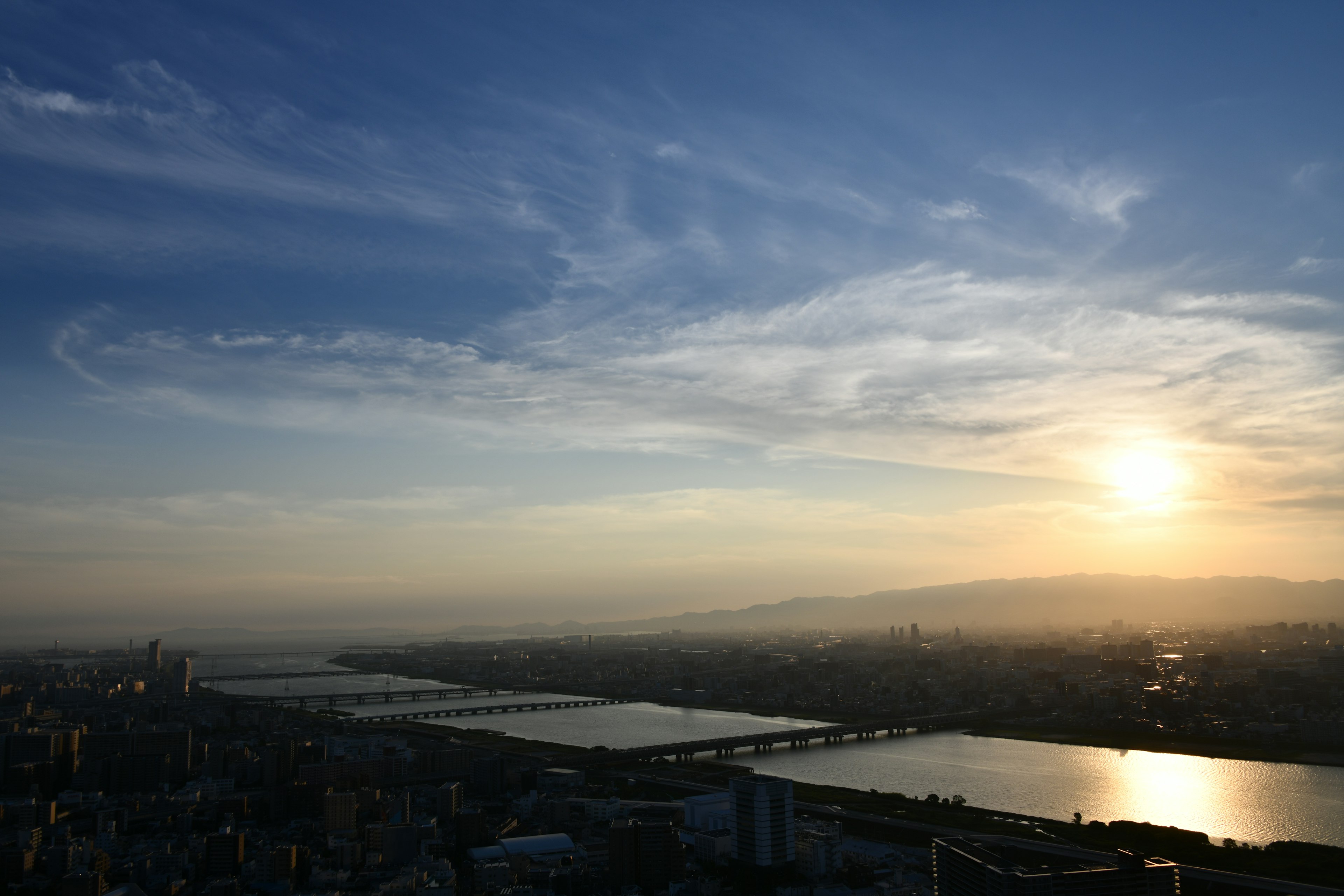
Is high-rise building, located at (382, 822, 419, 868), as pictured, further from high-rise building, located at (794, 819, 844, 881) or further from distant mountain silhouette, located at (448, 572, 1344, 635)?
distant mountain silhouette, located at (448, 572, 1344, 635)

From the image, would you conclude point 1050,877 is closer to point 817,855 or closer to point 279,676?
point 817,855

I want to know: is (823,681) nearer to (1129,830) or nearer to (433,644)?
(1129,830)

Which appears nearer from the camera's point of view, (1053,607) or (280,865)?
(280,865)

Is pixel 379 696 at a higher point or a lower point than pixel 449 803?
lower

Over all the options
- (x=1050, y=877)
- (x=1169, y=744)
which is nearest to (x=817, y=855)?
(x=1050, y=877)

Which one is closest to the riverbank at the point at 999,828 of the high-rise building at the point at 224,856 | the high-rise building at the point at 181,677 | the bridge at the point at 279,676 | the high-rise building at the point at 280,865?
the high-rise building at the point at 280,865

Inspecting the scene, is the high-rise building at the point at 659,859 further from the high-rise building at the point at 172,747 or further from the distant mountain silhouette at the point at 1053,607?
the distant mountain silhouette at the point at 1053,607
